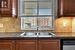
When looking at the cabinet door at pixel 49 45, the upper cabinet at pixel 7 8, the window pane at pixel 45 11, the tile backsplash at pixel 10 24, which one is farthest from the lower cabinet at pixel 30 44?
the window pane at pixel 45 11

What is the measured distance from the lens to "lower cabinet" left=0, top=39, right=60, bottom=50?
3.03m

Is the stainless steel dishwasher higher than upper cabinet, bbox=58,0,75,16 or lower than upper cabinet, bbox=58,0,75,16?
lower

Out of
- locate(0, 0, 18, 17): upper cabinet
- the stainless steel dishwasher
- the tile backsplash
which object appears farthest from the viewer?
the tile backsplash

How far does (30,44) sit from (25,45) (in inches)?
3.5

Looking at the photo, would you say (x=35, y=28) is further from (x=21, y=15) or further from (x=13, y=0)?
(x=13, y=0)

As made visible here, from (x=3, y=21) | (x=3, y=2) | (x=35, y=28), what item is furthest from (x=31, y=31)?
(x=3, y=2)

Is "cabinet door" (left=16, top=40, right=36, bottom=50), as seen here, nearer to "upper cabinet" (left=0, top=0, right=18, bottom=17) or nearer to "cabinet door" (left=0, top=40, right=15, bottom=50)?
"cabinet door" (left=0, top=40, right=15, bottom=50)

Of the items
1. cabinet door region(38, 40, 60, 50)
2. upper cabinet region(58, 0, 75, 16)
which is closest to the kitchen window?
upper cabinet region(58, 0, 75, 16)

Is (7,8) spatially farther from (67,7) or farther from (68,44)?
(68,44)

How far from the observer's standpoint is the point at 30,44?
304 cm

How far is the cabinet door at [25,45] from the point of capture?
3.03 m

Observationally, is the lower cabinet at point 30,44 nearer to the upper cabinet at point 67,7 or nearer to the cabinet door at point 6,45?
the cabinet door at point 6,45

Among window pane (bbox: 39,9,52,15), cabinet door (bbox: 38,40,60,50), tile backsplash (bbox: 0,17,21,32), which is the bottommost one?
cabinet door (bbox: 38,40,60,50)

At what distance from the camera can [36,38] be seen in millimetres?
3027
